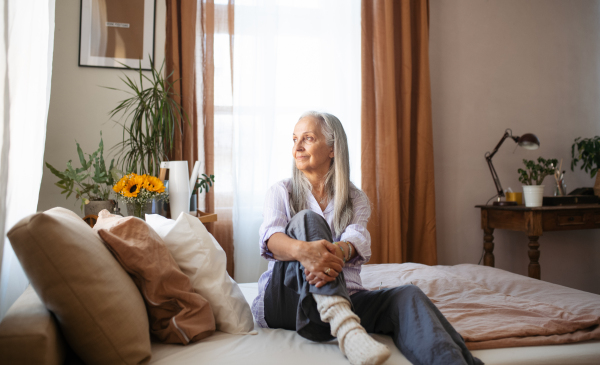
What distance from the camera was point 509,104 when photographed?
3.27m

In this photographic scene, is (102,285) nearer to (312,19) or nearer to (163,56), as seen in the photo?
(163,56)

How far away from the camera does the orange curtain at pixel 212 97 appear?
2.67 meters

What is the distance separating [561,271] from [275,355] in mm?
3122

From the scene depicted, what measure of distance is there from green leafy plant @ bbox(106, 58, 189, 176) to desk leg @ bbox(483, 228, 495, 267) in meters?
2.22

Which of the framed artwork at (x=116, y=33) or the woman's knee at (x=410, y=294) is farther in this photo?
the framed artwork at (x=116, y=33)

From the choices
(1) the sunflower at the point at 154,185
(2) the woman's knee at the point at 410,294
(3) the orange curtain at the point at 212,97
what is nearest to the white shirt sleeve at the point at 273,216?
(2) the woman's knee at the point at 410,294

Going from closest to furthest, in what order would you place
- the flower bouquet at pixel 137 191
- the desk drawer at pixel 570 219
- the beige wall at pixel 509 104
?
the flower bouquet at pixel 137 191, the desk drawer at pixel 570 219, the beige wall at pixel 509 104

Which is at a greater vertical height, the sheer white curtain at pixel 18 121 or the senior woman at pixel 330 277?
the sheer white curtain at pixel 18 121

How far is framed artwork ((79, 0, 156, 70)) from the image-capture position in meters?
2.59

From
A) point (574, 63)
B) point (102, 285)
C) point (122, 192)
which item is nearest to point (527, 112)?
point (574, 63)

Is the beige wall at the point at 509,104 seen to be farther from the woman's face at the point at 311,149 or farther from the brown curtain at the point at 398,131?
the woman's face at the point at 311,149

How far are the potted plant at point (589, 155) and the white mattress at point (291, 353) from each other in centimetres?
236

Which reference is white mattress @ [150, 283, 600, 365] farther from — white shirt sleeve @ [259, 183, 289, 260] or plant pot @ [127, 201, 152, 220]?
plant pot @ [127, 201, 152, 220]

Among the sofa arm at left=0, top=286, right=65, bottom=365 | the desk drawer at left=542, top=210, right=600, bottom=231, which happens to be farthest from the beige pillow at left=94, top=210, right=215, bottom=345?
the desk drawer at left=542, top=210, right=600, bottom=231
